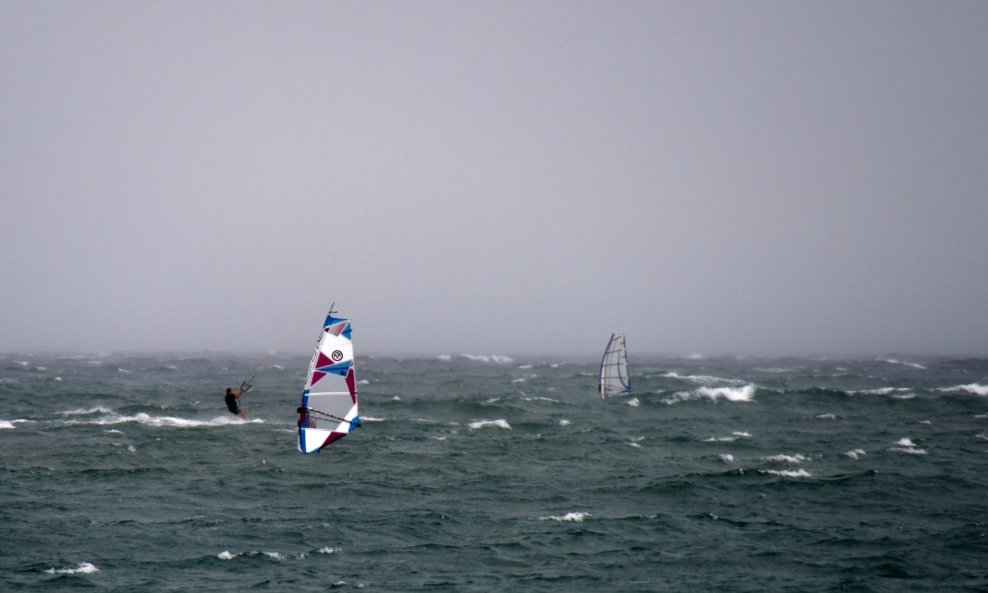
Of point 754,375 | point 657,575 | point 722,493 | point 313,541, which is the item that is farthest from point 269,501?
point 754,375

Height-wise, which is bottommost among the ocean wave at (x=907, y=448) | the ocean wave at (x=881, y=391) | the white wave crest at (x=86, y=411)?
the ocean wave at (x=907, y=448)

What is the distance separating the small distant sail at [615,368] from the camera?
2042 inches

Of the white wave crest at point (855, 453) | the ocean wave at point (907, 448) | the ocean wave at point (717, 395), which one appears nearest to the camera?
the white wave crest at point (855, 453)

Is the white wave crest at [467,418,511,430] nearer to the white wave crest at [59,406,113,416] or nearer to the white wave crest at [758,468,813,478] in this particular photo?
the white wave crest at [758,468,813,478]

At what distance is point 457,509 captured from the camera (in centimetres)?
3077

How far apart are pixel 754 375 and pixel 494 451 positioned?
196 ft

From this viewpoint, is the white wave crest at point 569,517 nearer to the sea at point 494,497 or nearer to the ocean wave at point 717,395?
the sea at point 494,497

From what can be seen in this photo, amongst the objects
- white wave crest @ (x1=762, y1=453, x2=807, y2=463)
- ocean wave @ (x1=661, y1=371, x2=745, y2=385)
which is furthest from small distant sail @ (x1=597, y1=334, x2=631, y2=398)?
ocean wave @ (x1=661, y1=371, x2=745, y2=385)

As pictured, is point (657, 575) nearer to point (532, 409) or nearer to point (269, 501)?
point (269, 501)

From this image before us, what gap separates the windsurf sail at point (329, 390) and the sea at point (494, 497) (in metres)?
3.29

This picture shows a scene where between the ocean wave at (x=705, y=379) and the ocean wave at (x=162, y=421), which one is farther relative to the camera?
the ocean wave at (x=705, y=379)

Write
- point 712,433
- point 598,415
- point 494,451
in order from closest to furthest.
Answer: point 494,451
point 712,433
point 598,415

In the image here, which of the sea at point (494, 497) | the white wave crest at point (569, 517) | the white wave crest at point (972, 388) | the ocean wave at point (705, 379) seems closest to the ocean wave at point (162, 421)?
the sea at point (494, 497)

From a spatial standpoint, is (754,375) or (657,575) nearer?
(657,575)
